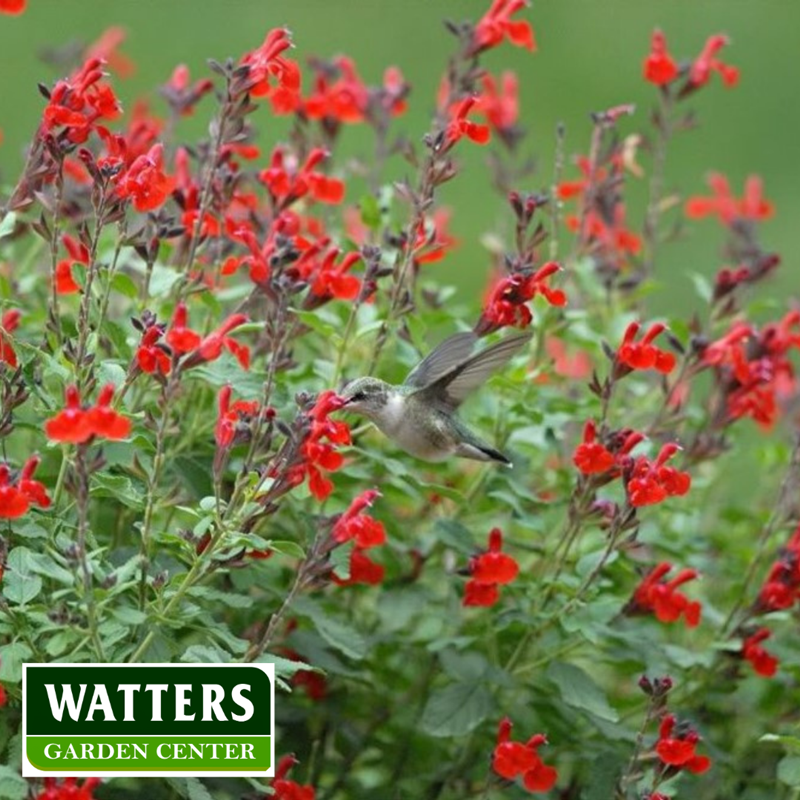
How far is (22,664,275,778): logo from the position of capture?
2.88 m

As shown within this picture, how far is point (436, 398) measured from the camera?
3.58m

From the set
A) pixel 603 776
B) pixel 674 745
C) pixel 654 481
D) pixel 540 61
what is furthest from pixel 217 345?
pixel 540 61

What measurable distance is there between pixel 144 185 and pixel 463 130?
2.33 feet

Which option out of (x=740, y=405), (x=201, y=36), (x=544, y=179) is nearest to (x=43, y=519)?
(x=740, y=405)

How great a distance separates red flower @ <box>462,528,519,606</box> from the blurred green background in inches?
255

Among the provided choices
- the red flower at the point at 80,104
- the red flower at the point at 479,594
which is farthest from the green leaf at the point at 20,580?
the red flower at the point at 479,594

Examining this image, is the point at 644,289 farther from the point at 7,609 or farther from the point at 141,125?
the point at 7,609

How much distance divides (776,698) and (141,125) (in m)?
2.21

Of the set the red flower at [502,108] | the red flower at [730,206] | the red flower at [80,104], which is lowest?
the red flower at [80,104]

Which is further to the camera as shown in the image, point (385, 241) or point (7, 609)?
point (385, 241)

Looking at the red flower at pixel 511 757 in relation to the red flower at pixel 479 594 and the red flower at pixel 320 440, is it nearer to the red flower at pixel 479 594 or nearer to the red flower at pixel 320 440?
the red flower at pixel 479 594

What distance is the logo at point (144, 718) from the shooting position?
113 inches

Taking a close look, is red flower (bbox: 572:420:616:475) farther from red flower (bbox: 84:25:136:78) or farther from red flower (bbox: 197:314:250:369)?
red flower (bbox: 84:25:136:78)

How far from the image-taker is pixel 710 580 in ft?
16.0
